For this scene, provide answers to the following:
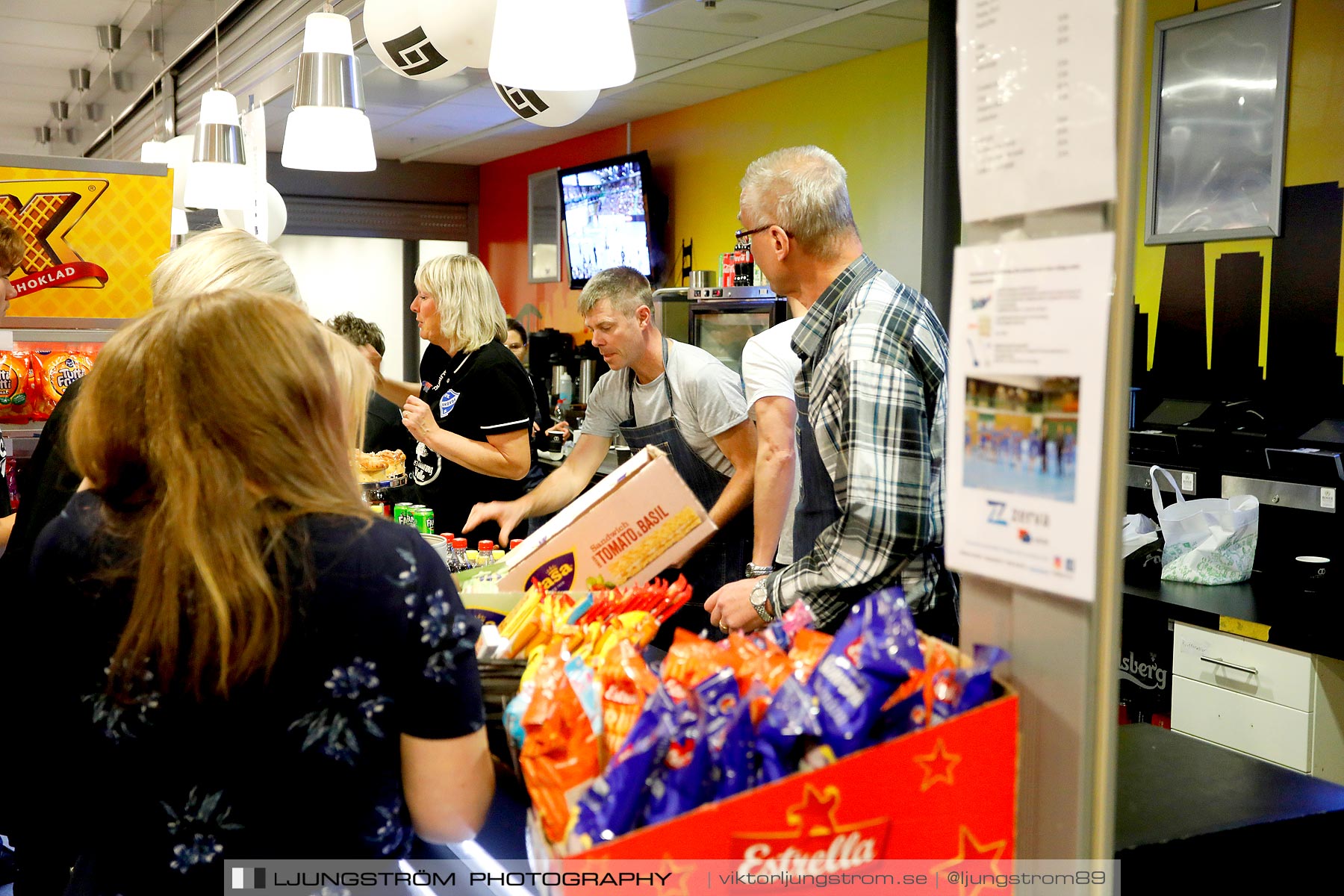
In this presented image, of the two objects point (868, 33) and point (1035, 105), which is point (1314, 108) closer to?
point (868, 33)

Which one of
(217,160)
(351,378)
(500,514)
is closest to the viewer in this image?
(351,378)

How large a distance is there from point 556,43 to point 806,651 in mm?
1360

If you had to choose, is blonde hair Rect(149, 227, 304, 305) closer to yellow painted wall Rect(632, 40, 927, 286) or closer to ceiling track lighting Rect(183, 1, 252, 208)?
ceiling track lighting Rect(183, 1, 252, 208)

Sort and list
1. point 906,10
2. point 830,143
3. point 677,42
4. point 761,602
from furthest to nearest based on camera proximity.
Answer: point 830,143
point 677,42
point 906,10
point 761,602

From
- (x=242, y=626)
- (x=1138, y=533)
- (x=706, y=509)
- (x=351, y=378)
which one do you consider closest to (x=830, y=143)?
(x=1138, y=533)

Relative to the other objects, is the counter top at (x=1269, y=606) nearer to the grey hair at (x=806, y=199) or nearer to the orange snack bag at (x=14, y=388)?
the grey hair at (x=806, y=199)

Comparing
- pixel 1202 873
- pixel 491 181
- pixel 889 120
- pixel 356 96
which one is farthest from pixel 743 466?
pixel 491 181

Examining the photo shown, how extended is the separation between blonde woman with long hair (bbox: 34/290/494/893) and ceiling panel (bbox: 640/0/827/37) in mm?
4503

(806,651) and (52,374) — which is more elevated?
(52,374)

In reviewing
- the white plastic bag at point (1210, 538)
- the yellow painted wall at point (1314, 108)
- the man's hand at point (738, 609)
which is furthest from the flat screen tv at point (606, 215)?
the man's hand at point (738, 609)

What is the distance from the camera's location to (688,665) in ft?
4.04

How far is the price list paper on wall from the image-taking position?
1101 millimetres

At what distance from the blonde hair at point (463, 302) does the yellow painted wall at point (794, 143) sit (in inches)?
110

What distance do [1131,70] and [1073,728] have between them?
2.19 feet
